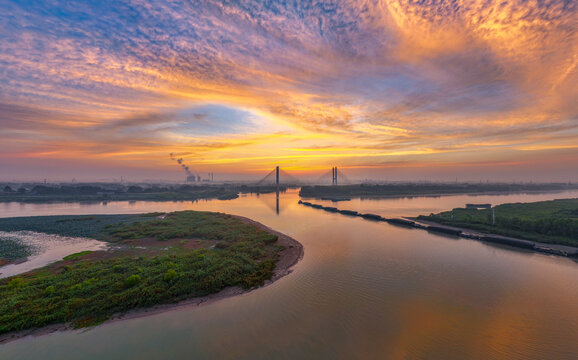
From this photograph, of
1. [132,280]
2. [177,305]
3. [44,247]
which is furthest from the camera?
[44,247]

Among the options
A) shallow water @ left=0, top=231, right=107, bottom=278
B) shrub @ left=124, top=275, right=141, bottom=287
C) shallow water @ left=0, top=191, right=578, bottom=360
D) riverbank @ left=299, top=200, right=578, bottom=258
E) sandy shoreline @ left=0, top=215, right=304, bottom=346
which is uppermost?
shrub @ left=124, top=275, right=141, bottom=287

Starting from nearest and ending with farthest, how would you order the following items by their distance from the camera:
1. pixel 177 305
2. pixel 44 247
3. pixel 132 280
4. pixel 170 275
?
1. pixel 177 305
2. pixel 132 280
3. pixel 170 275
4. pixel 44 247

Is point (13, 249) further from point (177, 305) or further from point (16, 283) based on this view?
point (177, 305)

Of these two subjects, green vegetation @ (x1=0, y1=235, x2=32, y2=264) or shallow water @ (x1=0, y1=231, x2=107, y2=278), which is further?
green vegetation @ (x1=0, y1=235, x2=32, y2=264)

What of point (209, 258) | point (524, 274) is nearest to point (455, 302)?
point (524, 274)

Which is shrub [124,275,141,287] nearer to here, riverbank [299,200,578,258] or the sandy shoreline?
the sandy shoreline

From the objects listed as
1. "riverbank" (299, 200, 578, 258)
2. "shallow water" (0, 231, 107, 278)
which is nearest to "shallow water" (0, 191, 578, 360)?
"riverbank" (299, 200, 578, 258)

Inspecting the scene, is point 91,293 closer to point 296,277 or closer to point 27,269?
point 27,269

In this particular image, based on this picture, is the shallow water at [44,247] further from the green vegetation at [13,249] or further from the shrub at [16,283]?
the shrub at [16,283]

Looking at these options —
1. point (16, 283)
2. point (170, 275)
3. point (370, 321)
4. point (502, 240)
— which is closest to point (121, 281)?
point (170, 275)
